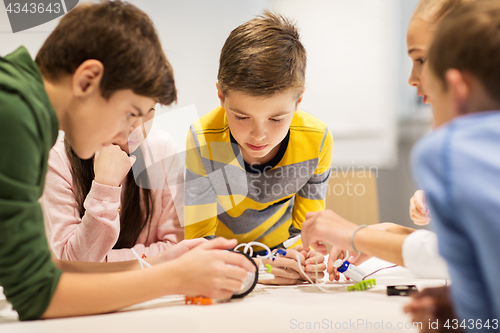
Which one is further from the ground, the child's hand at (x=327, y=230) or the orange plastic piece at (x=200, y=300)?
the child's hand at (x=327, y=230)

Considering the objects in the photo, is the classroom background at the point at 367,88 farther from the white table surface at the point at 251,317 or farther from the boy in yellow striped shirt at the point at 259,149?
the white table surface at the point at 251,317

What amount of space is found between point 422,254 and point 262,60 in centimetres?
58

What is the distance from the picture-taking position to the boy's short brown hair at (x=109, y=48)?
2.01 feet

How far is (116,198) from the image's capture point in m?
0.90

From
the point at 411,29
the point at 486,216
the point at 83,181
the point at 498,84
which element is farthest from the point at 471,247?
the point at 83,181

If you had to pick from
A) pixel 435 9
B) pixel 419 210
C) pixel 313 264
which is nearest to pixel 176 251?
pixel 313 264

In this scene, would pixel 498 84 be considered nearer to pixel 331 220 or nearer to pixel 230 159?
pixel 331 220

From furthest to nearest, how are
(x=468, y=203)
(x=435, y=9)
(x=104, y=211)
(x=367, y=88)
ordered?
1. (x=367, y=88)
2. (x=104, y=211)
3. (x=435, y=9)
4. (x=468, y=203)

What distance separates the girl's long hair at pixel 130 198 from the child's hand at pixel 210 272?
19.3 inches

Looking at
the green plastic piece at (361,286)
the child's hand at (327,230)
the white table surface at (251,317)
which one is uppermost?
the child's hand at (327,230)

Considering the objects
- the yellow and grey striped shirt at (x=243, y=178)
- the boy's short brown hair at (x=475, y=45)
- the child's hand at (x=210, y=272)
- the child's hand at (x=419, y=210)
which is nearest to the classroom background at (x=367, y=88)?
the yellow and grey striped shirt at (x=243, y=178)

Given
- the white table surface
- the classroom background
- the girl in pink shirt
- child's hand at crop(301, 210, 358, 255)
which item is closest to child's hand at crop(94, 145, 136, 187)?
the girl in pink shirt

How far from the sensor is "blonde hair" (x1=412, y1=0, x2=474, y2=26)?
29.1 inches

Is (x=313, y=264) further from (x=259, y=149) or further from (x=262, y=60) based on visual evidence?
(x=262, y=60)
